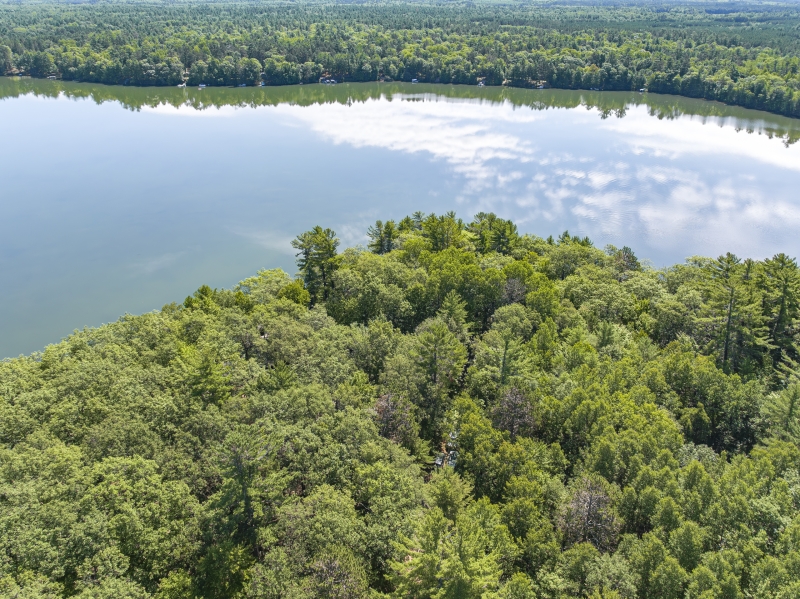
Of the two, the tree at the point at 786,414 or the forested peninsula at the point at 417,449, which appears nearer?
the forested peninsula at the point at 417,449

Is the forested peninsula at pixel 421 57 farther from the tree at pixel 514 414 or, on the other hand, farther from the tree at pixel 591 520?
the tree at pixel 591 520

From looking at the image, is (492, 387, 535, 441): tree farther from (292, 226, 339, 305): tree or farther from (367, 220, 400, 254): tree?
(367, 220, 400, 254): tree

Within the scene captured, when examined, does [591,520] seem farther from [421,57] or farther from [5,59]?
[5,59]

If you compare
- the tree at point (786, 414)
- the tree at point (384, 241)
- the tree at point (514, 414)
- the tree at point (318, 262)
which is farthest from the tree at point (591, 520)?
the tree at point (384, 241)

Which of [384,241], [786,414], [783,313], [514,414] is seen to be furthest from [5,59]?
[786,414]

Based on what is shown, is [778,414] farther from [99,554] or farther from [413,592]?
[99,554]

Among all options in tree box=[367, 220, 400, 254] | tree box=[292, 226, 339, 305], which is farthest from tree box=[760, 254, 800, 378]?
tree box=[292, 226, 339, 305]

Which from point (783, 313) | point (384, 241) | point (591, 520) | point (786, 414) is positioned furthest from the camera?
point (384, 241)

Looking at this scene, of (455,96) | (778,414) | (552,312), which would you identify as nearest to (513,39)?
(455,96)
